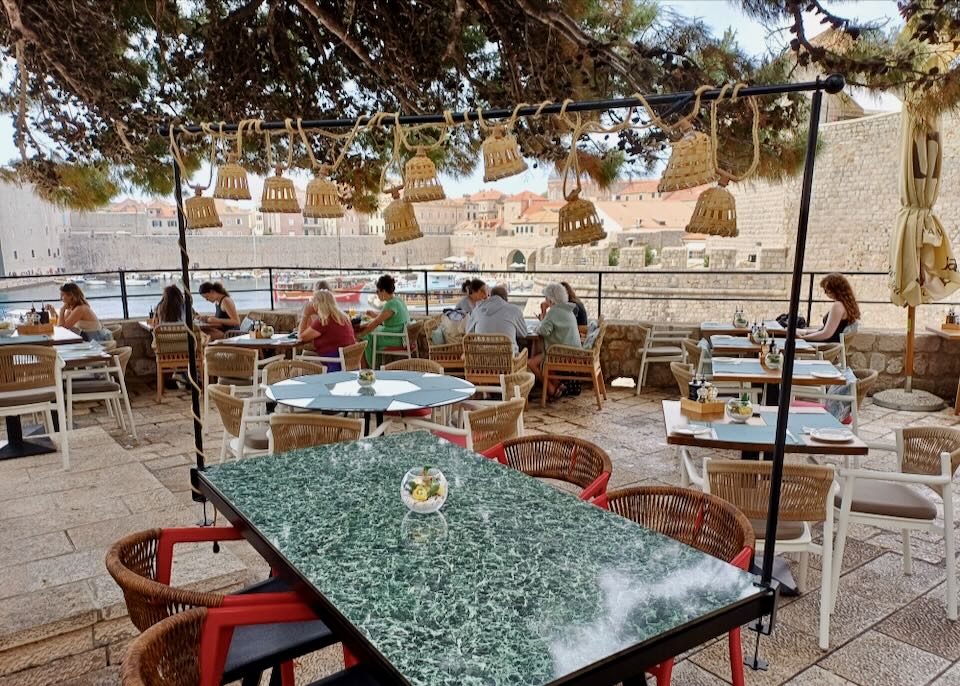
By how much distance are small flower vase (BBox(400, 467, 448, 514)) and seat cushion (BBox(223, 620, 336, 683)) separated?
349 mm

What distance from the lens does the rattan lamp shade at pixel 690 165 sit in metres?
1.80

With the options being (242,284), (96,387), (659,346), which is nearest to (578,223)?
(96,387)

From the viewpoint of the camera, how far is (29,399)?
156 inches

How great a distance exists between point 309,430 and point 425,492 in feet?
3.89

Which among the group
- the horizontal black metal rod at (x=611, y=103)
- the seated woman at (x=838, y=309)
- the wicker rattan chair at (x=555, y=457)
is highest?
the horizontal black metal rod at (x=611, y=103)

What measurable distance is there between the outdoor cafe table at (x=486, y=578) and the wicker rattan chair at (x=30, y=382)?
2511 mm

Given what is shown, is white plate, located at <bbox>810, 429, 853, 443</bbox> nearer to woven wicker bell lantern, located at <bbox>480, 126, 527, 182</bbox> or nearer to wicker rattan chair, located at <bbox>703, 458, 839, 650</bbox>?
wicker rattan chair, located at <bbox>703, 458, 839, 650</bbox>

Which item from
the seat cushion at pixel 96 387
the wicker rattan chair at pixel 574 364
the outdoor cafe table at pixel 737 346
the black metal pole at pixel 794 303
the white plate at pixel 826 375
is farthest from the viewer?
the wicker rattan chair at pixel 574 364

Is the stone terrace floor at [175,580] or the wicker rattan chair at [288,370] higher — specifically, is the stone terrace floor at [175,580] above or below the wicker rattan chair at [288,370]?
below

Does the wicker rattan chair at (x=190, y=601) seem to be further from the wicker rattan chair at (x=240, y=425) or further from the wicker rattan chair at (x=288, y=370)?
the wicker rattan chair at (x=288, y=370)

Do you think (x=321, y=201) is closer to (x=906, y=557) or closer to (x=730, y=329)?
(x=906, y=557)

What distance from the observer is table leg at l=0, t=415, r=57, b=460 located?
13.6 ft

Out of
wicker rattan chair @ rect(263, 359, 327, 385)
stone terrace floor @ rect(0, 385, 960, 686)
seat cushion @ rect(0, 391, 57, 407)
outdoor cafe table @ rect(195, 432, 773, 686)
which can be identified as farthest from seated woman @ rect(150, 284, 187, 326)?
outdoor cafe table @ rect(195, 432, 773, 686)

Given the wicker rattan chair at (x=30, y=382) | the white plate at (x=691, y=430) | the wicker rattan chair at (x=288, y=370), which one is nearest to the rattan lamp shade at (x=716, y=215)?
the white plate at (x=691, y=430)
